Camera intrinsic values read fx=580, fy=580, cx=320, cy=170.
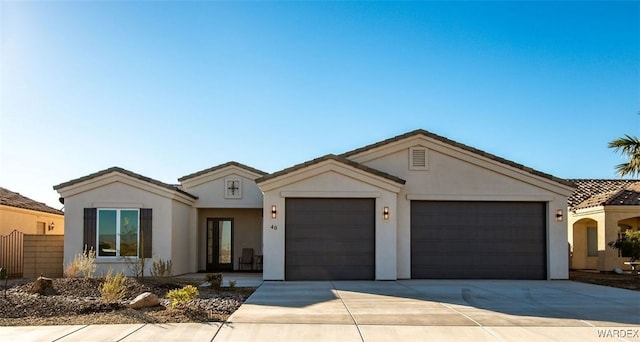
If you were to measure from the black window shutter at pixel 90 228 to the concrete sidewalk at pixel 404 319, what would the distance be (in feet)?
22.7

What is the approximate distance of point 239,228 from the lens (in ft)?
73.9

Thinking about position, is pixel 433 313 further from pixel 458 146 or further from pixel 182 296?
pixel 458 146

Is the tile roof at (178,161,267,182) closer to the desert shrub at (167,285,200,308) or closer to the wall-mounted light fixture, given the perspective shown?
the wall-mounted light fixture

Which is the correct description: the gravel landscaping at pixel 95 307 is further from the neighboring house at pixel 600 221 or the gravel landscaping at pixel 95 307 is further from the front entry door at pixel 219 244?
the neighboring house at pixel 600 221

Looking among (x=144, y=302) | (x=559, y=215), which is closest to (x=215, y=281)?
(x=144, y=302)

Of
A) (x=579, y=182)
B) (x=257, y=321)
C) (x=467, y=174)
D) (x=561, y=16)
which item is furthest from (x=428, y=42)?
(x=579, y=182)

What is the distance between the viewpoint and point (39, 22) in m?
13.6

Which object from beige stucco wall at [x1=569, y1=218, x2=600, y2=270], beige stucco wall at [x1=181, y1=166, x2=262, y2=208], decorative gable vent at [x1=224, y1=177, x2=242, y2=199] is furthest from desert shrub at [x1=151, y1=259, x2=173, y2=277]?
beige stucco wall at [x1=569, y1=218, x2=600, y2=270]

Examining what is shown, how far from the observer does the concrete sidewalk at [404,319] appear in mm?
8641

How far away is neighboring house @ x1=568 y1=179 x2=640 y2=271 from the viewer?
2216 centimetres

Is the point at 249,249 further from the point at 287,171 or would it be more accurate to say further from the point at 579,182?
the point at 579,182

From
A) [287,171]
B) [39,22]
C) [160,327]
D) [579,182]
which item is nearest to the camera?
[160,327]

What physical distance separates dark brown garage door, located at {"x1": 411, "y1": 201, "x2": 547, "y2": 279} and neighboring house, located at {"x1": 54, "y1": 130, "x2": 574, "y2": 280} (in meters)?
0.03

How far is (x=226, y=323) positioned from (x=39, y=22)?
8.86 metres
